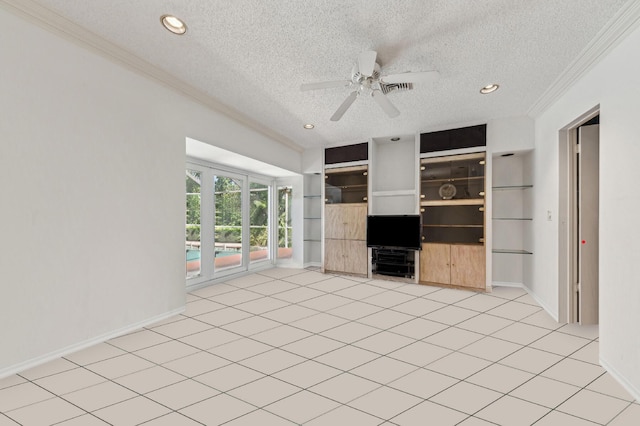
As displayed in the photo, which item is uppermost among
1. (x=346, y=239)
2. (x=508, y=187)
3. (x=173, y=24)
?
(x=173, y=24)

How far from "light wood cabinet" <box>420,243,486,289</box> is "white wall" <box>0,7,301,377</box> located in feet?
12.4

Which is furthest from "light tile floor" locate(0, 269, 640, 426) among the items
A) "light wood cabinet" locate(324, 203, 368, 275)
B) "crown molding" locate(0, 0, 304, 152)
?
"crown molding" locate(0, 0, 304, 152)

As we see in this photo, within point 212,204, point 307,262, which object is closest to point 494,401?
point 212,204

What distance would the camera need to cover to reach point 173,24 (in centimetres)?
272

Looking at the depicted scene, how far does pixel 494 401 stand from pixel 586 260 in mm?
2365

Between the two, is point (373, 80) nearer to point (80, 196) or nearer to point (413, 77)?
point (413, 77)

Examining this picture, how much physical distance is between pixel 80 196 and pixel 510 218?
5618mm

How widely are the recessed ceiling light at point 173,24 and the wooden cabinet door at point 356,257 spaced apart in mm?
4309

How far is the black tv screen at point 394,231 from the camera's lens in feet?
17.6

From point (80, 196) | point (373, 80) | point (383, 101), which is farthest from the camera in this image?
point (383, 101)

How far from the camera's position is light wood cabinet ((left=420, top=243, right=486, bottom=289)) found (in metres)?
4.91

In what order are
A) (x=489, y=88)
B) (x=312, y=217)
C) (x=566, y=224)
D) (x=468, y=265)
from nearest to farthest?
1. (x=566, y=224)
2. (x=489, y=88)
3. (x=468, y=265)
4. (x=312, y=217)

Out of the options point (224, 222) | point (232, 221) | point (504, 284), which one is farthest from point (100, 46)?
point (504, 284)

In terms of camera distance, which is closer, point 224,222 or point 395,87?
point 395,87
